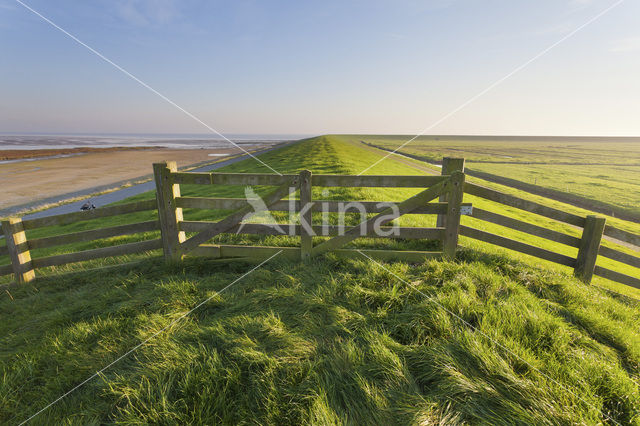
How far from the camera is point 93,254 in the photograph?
19.5 ft

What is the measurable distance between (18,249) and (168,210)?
10.6 ft

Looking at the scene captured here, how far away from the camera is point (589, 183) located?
3953cm

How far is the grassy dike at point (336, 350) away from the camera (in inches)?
98.9

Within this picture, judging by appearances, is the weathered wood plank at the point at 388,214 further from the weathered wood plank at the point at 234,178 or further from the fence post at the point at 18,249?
the fence post at the point at 18,249

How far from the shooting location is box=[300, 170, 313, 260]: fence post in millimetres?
5289

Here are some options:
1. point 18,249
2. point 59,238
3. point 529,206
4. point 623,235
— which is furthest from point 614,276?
point 18,249

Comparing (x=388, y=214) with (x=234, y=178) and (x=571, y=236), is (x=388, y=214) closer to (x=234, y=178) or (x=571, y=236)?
(x=234, y=178)

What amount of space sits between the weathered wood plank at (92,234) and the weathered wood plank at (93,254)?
11.1 inches

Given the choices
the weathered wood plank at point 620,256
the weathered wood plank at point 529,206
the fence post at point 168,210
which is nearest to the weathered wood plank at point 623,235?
the weathered wood plank at point 620,256

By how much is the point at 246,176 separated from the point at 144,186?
104ft

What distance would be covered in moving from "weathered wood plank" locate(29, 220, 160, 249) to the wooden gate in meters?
0.51

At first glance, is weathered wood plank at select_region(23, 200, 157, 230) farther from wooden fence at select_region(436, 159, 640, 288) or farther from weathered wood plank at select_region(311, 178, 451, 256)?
wooden fence at select_region(436, 159, 640, 288)

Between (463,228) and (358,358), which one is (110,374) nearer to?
(358,358)

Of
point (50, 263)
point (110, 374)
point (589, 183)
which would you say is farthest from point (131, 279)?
point (589, 183)
